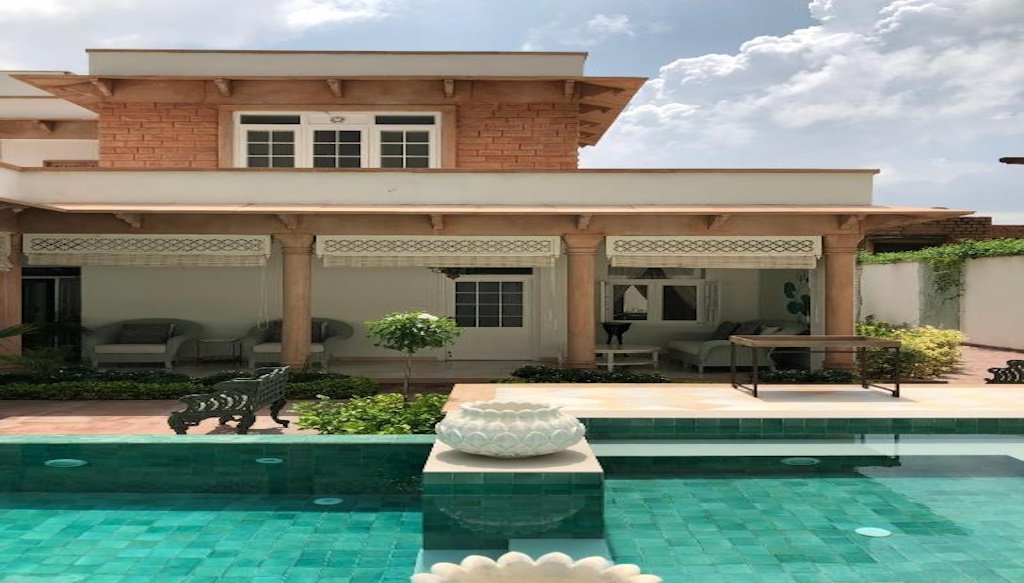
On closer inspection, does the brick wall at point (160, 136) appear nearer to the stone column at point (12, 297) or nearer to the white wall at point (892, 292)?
the stone column at point (12, 297)

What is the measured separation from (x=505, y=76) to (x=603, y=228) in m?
4.63

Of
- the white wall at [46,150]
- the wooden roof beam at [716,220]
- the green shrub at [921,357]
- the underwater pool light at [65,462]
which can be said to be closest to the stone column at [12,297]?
the white wall at [46,150]

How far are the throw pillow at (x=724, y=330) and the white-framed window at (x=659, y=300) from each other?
99cm

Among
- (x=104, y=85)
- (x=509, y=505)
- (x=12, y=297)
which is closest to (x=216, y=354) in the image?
(x=12, y=297)

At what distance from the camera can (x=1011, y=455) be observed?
7.01 m

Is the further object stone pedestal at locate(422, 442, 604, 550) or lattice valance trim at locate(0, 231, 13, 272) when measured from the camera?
lattice valance trim at locate(0, 231, 13, 272)

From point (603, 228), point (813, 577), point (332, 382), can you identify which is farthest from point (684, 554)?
point (603, 228)

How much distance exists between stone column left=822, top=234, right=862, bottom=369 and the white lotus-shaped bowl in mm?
12260

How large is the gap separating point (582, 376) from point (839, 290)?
4803 mm

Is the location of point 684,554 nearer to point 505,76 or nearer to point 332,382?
point 332,382

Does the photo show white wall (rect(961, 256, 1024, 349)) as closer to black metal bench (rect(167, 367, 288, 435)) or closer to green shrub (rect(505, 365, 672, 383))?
green shrub (rect(505, 365, 672, 383))

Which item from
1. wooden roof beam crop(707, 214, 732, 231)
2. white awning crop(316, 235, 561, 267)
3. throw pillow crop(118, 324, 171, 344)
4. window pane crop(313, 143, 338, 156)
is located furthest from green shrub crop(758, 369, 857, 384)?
throw pillow crop(118, 324, 171, 344)

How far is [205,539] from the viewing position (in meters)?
5.21

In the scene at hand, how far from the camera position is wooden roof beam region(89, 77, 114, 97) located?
54.5 ft
